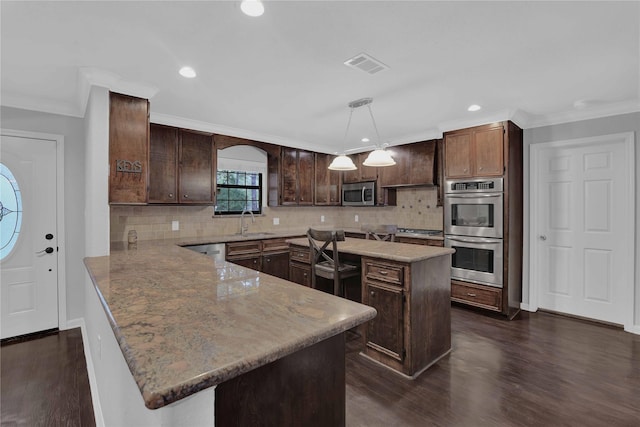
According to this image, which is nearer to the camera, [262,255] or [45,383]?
[45,383]

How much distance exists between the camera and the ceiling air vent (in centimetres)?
227

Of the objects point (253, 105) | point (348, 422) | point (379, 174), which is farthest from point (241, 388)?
point (379, 174)

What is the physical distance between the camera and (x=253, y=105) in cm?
334

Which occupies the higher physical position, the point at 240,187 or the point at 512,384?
the point at 240,187

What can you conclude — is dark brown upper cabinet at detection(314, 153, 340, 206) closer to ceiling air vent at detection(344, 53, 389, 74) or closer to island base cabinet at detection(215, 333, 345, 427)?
ceiling air vent at detection(344, 53, 389, 74)

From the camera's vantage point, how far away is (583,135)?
3600 mm

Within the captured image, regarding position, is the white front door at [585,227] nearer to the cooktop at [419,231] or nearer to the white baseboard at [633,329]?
the white baseboard at [633,329]

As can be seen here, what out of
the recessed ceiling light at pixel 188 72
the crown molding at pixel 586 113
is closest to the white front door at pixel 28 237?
the recessed ceiling light at pixel 188 72

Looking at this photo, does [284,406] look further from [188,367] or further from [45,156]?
[45,156]

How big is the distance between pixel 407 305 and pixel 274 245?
246 centimetres

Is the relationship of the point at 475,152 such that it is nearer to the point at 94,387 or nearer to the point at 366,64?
the point at 366,64

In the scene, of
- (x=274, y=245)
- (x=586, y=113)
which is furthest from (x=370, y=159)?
(x=586, y=113)

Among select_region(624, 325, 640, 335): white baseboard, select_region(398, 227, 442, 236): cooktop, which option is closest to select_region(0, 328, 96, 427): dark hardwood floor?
select_region(398, 227, 442, 236): cooktop

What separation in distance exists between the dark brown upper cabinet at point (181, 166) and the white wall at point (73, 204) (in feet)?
2.45
